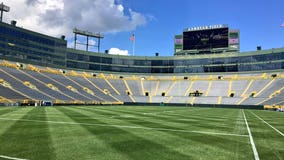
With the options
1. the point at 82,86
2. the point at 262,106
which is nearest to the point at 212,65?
the point at 262,106

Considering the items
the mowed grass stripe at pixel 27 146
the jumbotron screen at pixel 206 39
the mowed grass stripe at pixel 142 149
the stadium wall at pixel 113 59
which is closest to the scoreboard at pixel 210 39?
the jumbotron screen at pixel 206 39

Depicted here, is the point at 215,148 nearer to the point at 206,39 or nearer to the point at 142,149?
the point at 142,149

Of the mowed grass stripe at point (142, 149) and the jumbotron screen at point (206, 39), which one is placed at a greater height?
the jumbotron screen at point (206, 39)

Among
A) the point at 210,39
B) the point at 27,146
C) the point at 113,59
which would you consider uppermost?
the point at 210,39

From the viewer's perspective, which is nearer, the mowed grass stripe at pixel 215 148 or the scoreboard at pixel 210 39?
the mowed grass stripe at pixel 215 148

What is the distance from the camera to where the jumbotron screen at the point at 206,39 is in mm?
86062

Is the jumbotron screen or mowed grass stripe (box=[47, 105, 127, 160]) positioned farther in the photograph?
the jumbotron screen

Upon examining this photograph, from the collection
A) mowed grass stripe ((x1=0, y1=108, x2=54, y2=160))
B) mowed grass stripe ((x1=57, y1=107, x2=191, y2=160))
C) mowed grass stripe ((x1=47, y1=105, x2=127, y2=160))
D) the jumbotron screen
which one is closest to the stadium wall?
the jumbotron screen

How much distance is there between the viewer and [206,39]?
88.7 meters

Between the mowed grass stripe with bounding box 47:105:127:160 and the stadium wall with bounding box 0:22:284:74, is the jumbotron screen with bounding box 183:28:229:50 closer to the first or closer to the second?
the stadium wall with bounding box 0:22:284:74

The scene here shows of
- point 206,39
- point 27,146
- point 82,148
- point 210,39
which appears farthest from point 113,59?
point 82,148

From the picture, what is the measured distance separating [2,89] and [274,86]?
7917 centimetres

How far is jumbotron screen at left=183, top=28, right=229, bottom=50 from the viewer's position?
282 ft

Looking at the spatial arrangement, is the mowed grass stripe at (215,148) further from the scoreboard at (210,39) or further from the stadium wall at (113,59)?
the scoreboard at (210,39)
